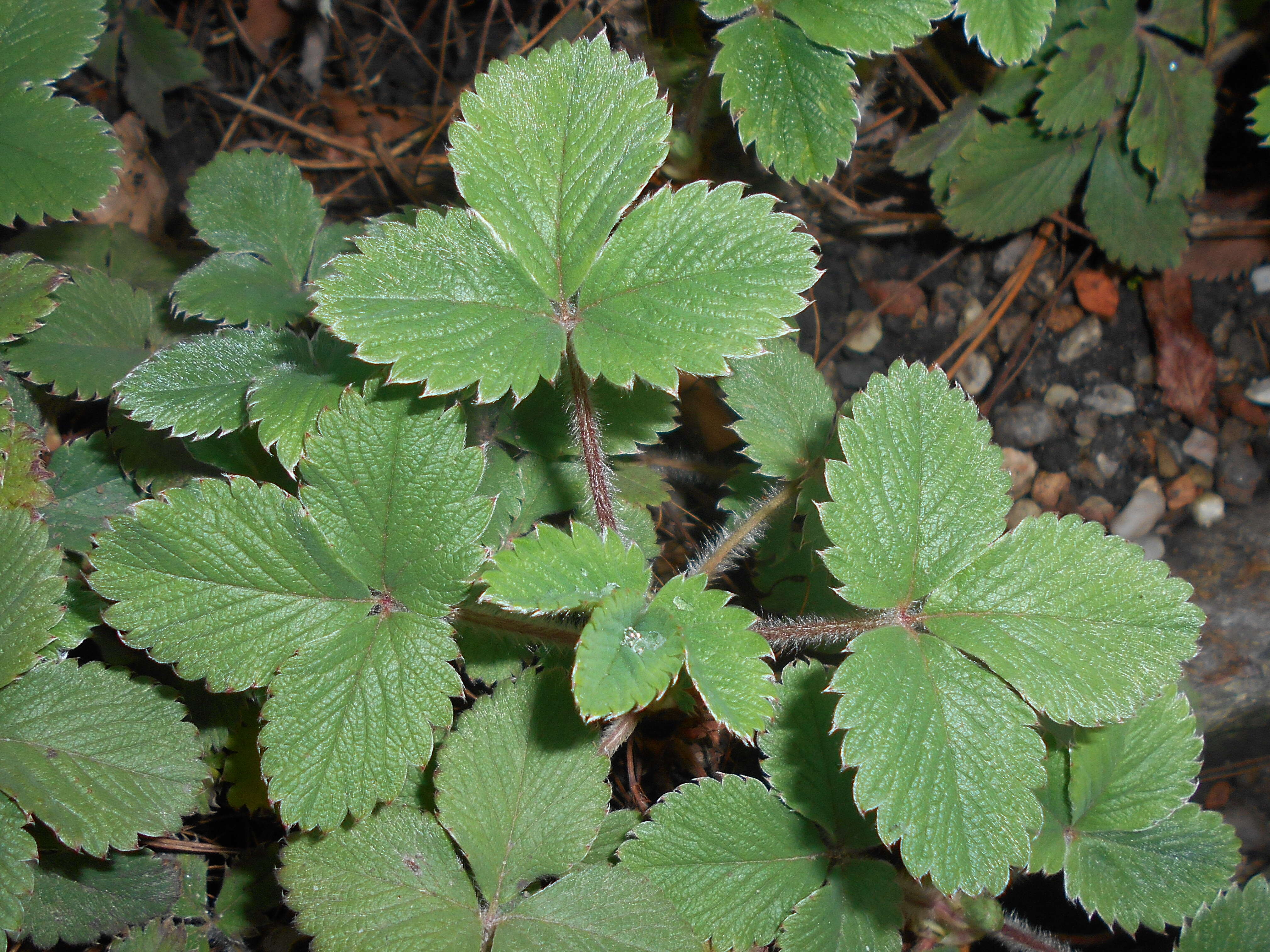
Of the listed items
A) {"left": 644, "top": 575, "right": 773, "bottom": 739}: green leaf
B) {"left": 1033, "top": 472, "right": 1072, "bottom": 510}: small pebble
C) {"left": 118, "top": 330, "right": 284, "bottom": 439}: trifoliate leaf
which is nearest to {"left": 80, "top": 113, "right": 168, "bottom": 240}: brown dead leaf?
{"left": 118, "top": 330, "right": 284, "bottom": 439}: trifoliate leaf

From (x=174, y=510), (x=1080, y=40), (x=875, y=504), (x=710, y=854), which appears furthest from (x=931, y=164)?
(x=174, y=510)

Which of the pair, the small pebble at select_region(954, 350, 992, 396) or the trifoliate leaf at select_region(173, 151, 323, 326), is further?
the small pebble at select_region(954, 350, 992, 396)

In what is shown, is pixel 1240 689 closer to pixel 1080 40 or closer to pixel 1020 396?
pixel 1020 396

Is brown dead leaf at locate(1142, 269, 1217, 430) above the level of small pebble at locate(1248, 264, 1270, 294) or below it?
below

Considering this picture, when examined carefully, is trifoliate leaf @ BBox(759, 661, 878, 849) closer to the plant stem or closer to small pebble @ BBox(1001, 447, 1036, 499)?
the plant stem

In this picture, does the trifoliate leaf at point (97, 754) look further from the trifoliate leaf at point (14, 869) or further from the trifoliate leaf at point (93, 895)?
the trifoliate leaf at point (93, 895)

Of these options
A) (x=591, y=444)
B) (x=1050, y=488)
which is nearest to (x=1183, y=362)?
(x=1050, y=488)
